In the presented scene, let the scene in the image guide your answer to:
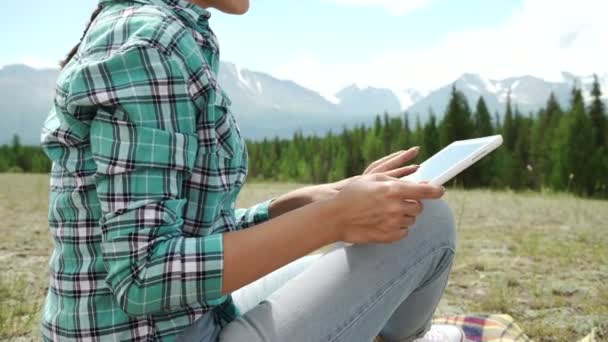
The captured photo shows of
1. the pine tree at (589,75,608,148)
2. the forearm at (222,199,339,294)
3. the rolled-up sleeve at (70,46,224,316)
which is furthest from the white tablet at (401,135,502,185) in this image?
the pine tree at (589,75,608,148)

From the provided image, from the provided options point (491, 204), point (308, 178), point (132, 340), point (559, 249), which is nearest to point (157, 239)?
point (132, 340)

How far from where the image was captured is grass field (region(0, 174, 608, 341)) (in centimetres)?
263

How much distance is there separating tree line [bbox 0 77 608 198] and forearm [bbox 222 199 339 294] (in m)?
9.89

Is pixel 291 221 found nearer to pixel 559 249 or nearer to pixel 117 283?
pixel 117 283

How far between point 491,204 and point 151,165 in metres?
8.67

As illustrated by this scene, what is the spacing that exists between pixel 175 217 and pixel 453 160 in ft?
2.06

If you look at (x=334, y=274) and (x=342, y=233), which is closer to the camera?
(x=342, y=233)

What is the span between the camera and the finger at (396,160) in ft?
5.06

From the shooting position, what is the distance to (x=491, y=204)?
29.7ft

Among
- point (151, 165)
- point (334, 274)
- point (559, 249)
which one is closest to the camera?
point (151, 165)

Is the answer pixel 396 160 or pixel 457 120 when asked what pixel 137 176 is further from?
pixel 457 120

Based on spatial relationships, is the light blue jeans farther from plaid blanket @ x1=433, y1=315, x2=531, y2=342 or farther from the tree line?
the tree line

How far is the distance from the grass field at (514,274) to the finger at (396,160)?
53.1 inches

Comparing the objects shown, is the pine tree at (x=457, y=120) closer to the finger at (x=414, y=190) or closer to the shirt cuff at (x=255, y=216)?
the shirt cuff at (x=255, y=216)
